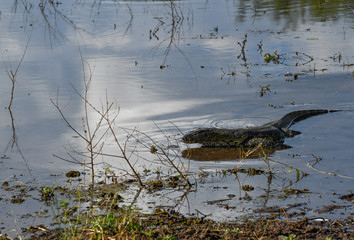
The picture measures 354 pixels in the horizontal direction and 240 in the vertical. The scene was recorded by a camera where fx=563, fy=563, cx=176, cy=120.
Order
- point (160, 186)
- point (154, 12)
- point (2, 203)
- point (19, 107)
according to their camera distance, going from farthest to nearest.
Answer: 1. point (154, 12)
2. point (19, 107)
3. point (160, 186)
4. point (2, 203)

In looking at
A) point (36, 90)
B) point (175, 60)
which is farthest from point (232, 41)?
point (36, 90)

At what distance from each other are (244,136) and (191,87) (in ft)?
9.50

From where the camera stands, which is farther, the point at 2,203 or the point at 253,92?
the point at 253,92

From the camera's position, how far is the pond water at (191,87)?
608cm

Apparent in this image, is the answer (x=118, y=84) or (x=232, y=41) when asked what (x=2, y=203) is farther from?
(x=232, y=41)

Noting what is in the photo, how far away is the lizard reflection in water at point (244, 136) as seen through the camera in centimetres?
782

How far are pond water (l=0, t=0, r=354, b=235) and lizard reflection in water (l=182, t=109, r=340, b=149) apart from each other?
0.23 metres

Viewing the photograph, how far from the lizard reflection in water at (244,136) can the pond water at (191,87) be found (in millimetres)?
231

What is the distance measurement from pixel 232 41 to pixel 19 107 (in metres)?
7.10

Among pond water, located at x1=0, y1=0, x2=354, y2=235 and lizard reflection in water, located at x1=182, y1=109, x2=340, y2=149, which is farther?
lizard reflection in water, located at x1=182, y1=109, x2=340, y2=149

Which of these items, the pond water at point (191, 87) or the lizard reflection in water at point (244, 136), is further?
the lizard reflection in water at point (244, 136)

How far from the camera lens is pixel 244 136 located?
26.5 ft

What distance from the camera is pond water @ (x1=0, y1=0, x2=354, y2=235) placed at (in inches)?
239

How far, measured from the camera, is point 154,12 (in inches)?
811
